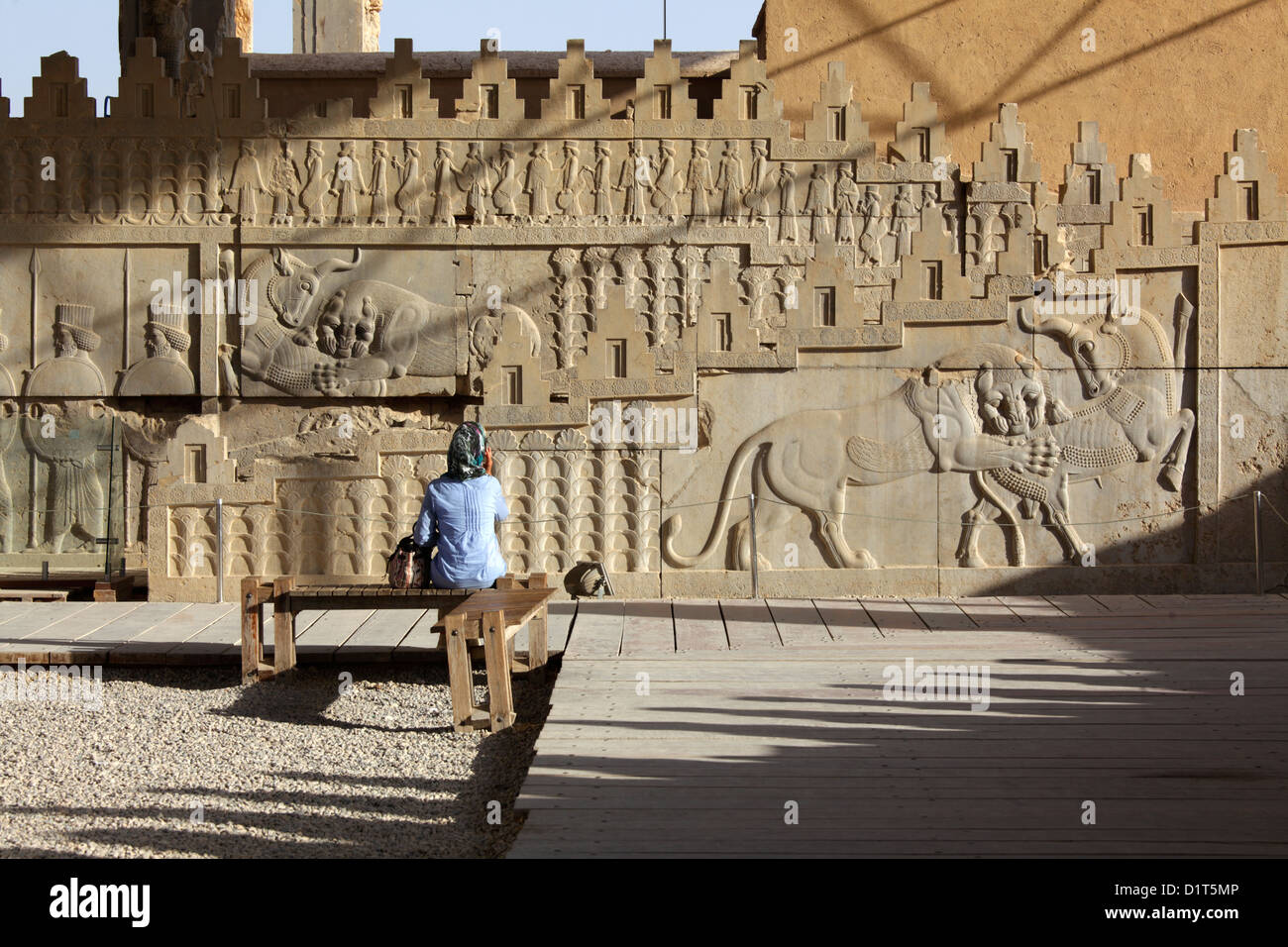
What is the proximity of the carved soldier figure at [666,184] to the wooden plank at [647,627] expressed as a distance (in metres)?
3.58

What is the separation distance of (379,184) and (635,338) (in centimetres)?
282

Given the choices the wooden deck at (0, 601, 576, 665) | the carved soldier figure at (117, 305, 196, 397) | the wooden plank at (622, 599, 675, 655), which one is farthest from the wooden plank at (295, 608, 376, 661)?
the carved soldier figure at (117, 305, 196, 397)

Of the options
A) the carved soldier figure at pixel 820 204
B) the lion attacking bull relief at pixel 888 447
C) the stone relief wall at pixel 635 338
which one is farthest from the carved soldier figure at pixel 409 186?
the lion attacking bull relief at pixel 888 447

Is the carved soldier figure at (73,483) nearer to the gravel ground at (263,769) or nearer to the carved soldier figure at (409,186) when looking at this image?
the carved soldier figure at (409,186)

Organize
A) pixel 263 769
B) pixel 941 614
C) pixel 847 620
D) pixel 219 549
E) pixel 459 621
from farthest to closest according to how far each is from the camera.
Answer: pixel 219 549 < pixel 941 614 < pixel 847 620 < pixel 459 621 < pixel 263 769

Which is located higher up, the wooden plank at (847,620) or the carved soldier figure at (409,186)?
the carved soldier figure at (409,186)

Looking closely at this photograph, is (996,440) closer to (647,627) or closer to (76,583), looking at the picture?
(647,627)

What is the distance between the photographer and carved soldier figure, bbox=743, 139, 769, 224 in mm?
11875

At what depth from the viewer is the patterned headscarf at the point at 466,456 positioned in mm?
8305

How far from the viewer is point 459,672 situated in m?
7.22

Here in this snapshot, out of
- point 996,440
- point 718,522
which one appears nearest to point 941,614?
point 996,440

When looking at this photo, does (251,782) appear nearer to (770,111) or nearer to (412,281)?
(412,281)

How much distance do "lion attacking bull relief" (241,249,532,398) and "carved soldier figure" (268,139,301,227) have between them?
1.15 ft

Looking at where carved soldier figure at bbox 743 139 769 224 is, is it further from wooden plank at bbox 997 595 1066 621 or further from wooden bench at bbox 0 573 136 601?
wooden bench at bbox 0 573 136 601
